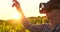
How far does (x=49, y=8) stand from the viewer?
119 cm

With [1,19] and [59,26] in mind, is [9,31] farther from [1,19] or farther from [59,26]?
[59,26]

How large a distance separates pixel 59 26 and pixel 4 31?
1.40m

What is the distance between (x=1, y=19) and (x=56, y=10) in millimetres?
1477

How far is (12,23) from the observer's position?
2.49 metres

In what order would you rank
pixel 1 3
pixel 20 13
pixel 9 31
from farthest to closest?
pixel 1 3
pixel 9 31
pixel 20 13

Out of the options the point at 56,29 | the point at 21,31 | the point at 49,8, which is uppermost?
the point at 49,8

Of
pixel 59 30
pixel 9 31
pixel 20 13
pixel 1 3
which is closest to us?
pixel 59 30

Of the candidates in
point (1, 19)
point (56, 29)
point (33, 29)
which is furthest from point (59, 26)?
point (1, 19)

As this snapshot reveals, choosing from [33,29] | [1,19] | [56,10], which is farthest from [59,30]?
[1,19]

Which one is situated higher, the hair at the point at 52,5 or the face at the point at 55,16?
the hair at the point at 52,5

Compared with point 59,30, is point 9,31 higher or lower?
lower

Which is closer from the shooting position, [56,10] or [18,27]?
[56,10]

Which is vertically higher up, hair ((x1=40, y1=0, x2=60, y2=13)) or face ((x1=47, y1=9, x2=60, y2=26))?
hair ((x1=40, y1=0, x2=60, y2=13))

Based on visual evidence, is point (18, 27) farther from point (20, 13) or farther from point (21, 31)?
point (20, 13)
